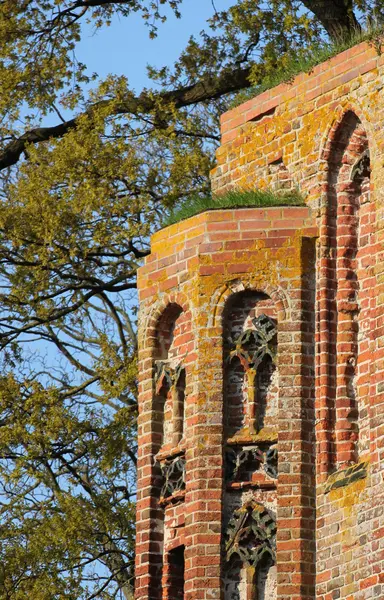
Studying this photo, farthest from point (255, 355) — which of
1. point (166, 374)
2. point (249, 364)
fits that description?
point (166, 374)

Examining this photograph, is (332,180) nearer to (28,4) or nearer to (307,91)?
(307,91)

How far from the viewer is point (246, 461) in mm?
15156

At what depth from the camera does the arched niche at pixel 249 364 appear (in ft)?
50.1

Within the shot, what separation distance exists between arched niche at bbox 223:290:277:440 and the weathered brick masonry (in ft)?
0.04

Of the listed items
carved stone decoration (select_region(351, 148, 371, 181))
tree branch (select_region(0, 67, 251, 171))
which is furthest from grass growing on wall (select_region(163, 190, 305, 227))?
tree branch (select_region(0, 67, 251, 171))

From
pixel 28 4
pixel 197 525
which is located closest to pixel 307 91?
pixel 197 525

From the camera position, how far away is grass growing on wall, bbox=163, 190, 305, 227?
15.9 metres

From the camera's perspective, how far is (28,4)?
2408cm

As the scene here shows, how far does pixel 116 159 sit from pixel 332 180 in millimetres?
7512

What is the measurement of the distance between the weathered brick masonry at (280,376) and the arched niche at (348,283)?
0.04 feet

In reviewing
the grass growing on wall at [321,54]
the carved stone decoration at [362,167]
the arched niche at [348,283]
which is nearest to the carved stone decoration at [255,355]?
the arched niche at [348,283]

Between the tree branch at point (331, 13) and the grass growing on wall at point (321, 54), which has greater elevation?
the tree branch at point (331, 13)

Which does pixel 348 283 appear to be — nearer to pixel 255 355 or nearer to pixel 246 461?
pixel 255 355

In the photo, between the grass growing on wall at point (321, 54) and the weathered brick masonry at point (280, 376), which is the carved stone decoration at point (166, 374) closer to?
the weathered brick masonry at point (280, 376)
